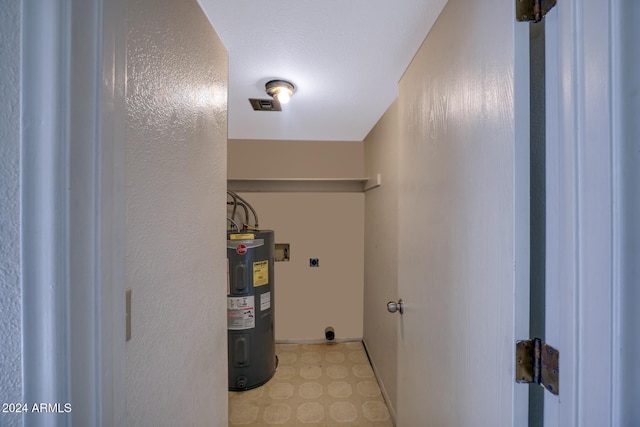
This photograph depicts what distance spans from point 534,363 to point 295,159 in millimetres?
2211

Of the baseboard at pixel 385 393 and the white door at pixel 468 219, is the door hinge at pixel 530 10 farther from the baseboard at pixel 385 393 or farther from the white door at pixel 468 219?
the baseboard at pixel 385 393

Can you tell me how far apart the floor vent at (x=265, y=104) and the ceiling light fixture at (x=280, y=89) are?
13 cm

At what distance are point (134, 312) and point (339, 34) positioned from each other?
1.16 m

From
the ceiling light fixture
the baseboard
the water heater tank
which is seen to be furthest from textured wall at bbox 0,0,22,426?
the baseboard

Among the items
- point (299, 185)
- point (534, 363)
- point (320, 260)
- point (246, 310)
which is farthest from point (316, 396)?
point (299, 185)

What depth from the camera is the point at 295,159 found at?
239 centimetres

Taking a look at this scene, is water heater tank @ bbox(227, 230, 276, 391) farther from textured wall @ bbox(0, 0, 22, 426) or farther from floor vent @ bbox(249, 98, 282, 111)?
textured wall @ bbox(0, 0, 22, 426)

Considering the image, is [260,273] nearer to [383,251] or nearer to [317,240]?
[317,240]

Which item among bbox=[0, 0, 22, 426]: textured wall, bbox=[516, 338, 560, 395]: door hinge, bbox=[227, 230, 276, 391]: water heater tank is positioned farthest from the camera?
bbox=[227, 230, 276, 391]: water heater tank

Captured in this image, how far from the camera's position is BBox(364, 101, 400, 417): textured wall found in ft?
5.08

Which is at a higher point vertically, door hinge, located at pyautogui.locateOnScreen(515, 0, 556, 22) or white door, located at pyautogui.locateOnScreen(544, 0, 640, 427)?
door hinge, located at pyautogui.locateOnScreen(515, 0, 556, 22)

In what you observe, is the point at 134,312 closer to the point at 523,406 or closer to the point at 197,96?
the point at 197,96

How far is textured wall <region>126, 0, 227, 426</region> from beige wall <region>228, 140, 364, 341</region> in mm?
1412

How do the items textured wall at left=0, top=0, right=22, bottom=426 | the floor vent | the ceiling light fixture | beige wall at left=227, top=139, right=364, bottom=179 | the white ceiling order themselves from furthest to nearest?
Answer: beige wall at left=227, top=139, right=364, bottom=179 < the floor vent < the ceiling light fixture < the white ceiling < textured wall at left=0, top=0, right=22, bottom=426
